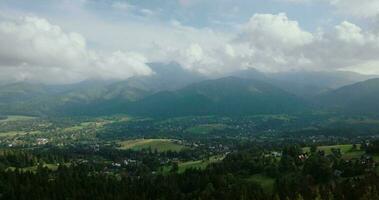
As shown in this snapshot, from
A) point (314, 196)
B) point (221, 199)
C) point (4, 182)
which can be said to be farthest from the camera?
point (4, 182)

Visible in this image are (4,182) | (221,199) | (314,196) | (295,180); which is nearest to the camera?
(314,196)

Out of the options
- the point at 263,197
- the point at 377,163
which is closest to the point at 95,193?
the point at 263,197

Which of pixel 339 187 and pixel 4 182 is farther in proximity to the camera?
pixel 4 182

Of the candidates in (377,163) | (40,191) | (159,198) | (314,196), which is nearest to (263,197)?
(314,196)

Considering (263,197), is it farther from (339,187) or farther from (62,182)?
(62,182)

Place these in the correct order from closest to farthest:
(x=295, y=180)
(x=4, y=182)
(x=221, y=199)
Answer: (x=221, y=199) < (x=295, y=180) < (x=4, y=182)

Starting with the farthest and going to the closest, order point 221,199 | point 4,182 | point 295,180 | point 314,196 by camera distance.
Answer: point 4,182, point 295,180, point 221,199, point 314,196

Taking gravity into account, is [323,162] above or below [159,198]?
above

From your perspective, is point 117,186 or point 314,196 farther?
point 117,186

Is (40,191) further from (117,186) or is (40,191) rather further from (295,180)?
(295,180)
